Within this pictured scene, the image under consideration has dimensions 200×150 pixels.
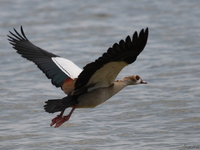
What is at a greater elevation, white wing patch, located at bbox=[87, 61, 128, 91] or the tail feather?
white wing patch, located at bbox=[87, 61, 128, 91]

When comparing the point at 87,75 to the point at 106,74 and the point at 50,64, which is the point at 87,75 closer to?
the point at 106,74

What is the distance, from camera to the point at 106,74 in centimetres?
745

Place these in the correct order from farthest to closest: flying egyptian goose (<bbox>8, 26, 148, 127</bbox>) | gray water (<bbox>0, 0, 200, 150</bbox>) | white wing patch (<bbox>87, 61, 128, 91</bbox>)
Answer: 1. gray water (<bbox>0, 0, 200, 150</bbox>)
2. white wing patch (<bbox>87, 61, 128, 91</bbox>)
3. flying egyptian goose (<bbox>8, 26, 148, 127</bbox>)

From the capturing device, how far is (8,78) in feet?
40.8

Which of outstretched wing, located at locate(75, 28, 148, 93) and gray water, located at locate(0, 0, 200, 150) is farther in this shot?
gray water, located at locate(0, 0, 200, 150)

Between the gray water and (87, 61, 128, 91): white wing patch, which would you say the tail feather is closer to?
(87, 61, 128, 91): white wing patch

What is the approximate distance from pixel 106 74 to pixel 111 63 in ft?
1.85

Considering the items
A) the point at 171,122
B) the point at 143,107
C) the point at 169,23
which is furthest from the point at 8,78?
the point at 169,23

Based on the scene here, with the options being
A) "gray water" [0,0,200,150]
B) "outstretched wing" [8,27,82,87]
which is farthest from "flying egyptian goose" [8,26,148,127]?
"gray water" [0,0,200,150]

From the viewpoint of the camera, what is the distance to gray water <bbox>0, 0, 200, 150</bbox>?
857 centimetres

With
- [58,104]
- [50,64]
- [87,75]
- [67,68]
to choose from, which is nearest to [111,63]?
[87,75]

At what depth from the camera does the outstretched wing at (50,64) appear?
27.2 ft

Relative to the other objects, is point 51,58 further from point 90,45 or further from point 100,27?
point 100,27

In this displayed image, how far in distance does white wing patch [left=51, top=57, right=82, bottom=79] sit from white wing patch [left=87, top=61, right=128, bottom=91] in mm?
542
